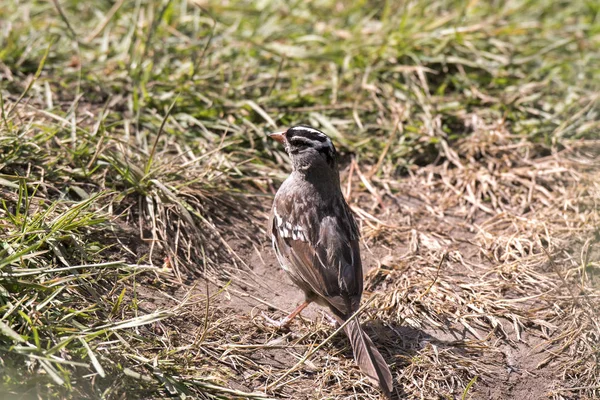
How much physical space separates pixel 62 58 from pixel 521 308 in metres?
4.86

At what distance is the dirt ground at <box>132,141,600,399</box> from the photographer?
486 cm

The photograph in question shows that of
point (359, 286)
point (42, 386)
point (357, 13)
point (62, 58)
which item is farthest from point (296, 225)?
point (357, 13)

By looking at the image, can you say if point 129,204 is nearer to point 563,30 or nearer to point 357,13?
point 357,13

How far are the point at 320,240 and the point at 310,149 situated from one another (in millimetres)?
755

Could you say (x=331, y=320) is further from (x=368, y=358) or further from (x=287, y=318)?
(x=368, y=358)

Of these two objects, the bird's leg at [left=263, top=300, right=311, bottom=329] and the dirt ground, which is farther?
the bird's leg at [left=263, top=300, right=311, bottom=329]

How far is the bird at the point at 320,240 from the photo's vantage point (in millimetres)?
4840

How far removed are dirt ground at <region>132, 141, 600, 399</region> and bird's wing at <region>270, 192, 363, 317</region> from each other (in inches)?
13.4

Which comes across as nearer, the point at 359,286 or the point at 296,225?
the point at 359,286

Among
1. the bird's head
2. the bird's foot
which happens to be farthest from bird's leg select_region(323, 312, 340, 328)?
the bird's head

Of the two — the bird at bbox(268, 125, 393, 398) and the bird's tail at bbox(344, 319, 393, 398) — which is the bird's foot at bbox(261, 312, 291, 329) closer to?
the bird at bbox(268, 125, 393, 398)

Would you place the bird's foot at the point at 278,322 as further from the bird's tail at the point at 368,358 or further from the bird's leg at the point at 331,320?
the bird's tail at the point at 368,358

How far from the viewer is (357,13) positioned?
884 cm

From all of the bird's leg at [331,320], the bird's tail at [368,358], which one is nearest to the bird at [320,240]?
the bird's tail at [368,358]
